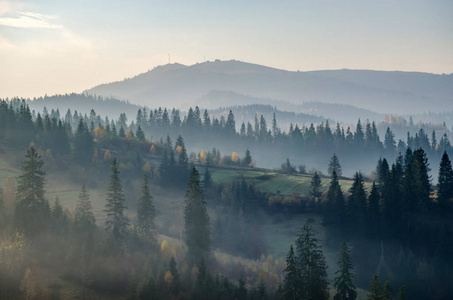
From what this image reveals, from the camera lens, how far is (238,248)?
132m

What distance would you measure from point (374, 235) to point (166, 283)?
5503 centimetres

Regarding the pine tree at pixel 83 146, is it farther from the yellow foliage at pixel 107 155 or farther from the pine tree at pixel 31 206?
the pine tree at pixel 31 206

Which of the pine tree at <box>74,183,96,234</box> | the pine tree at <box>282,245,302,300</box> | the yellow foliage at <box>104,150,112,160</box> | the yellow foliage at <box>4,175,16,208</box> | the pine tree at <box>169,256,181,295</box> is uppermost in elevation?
the yellow foliage at <box>104,150,112,160</box>

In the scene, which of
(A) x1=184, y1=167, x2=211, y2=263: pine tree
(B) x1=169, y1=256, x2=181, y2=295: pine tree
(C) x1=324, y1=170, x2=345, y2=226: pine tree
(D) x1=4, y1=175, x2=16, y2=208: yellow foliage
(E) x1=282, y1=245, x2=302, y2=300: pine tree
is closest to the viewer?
(E) x1=282, y1=245, x2=302, y2=300: pine tree

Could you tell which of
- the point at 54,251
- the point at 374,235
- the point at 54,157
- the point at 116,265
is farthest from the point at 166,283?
the point at 54,157

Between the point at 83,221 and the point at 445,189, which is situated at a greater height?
the point at 445,189

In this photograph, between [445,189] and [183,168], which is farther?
[183,168]

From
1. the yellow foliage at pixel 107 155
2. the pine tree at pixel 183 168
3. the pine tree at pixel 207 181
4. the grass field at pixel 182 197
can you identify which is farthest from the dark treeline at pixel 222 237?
the yellow foliage at pixel 107 155

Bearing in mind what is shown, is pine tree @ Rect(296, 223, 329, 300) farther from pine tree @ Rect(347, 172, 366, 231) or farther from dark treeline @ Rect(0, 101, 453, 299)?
pine tree @ Rect(347, 172, 366, 231)

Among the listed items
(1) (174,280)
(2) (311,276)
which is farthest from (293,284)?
(1) (174,280)

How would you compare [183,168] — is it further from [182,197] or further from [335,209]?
[335,209]

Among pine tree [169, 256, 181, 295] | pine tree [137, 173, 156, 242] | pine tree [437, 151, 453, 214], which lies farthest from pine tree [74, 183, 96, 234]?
pine tree [437, 151, 453, 214]

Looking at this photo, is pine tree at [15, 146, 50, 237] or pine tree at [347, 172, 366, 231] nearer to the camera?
pine tree at [15, 146, 50, 237]

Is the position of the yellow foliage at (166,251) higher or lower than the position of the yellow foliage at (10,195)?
lower
